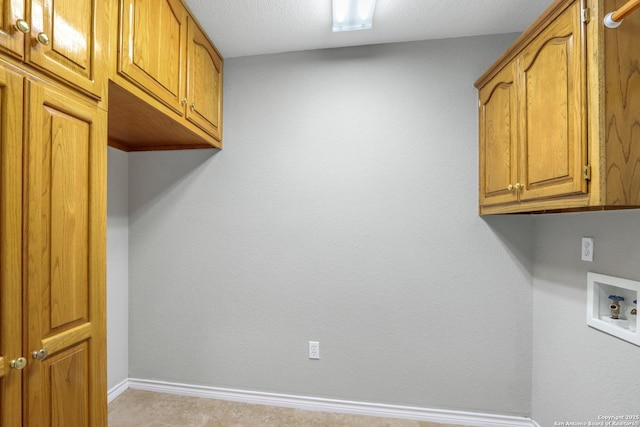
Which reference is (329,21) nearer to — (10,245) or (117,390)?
(10,245)

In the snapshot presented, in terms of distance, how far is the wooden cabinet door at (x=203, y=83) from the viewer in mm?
1701

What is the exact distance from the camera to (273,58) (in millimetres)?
2055

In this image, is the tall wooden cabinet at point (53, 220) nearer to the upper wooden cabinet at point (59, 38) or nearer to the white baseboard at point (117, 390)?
the upper wooden cabinet at point (59, 38)

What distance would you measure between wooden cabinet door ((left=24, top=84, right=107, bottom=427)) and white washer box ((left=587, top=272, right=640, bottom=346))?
211 centimetres

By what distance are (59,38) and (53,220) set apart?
1.92 feet

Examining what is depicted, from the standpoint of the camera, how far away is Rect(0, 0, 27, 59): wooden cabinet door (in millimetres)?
799

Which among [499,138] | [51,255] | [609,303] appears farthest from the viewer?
[499,138]

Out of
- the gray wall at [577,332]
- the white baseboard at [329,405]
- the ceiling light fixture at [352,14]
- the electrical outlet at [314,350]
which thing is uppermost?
the ceiling light fixture at [352,14]

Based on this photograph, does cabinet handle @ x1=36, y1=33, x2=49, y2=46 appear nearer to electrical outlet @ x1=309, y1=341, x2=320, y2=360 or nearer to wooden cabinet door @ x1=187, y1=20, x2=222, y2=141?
wooden cabinet door @ x1=187, y1=20, x2=222, y2=141

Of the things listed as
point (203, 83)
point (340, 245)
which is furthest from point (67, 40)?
point (340, 245)

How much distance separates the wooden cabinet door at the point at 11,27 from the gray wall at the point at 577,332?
2232 mm

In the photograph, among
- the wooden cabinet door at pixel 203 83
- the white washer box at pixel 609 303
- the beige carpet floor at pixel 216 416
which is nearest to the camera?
the white washer box at pixel 609 303

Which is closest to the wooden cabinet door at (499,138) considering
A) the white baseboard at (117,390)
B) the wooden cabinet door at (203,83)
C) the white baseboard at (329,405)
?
the white baseboard at (329,405)

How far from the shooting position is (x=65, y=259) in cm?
97
